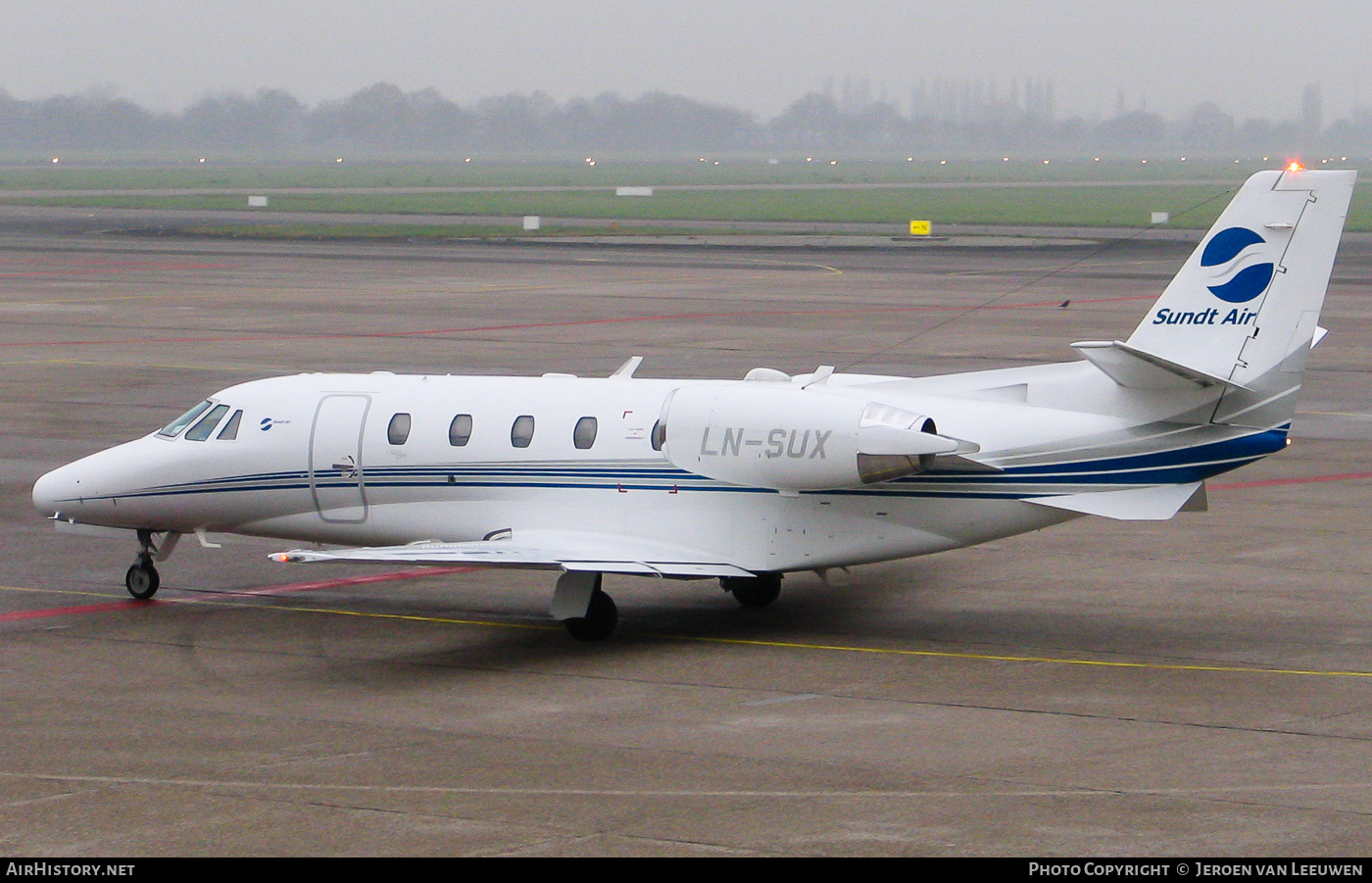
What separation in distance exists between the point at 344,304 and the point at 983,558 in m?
40.7

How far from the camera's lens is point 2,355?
48.8 m

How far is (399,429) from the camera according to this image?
21.5 metres

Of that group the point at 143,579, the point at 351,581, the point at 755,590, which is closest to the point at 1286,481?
the point at 755,590

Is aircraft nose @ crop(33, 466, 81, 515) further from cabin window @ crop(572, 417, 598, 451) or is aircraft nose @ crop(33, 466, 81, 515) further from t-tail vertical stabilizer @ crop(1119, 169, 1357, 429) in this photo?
t-tail vertical stabilizer @ crop(1119, 169, 1357, 429)

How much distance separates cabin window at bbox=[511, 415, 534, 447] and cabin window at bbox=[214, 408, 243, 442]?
3575 millimetres

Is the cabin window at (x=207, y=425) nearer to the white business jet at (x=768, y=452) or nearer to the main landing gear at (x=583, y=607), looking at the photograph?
the white business jet at (x=768, y=452)

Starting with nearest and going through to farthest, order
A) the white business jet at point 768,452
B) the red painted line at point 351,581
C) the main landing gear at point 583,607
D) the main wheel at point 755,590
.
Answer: the white business jet at point 768,452 < the main landing gear at point 583,607 < the main wheel at point 755,590 < the red painted line at point 351,581

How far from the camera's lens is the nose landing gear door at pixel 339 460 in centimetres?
2164

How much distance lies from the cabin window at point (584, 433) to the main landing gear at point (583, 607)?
1581 mm

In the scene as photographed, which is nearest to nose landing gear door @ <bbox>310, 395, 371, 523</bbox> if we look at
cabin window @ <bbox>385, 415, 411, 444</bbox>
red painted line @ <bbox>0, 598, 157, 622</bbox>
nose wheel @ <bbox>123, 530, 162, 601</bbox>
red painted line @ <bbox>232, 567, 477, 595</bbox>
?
cabin window @ <bbox>385, 415, 411, 444</bbox>

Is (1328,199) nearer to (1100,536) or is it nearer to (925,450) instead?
(925,450)

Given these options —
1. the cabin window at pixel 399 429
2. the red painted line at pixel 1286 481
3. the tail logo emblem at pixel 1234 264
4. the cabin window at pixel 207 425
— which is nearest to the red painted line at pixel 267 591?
the cabin window at pixel 399 429

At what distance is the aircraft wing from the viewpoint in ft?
61.5
